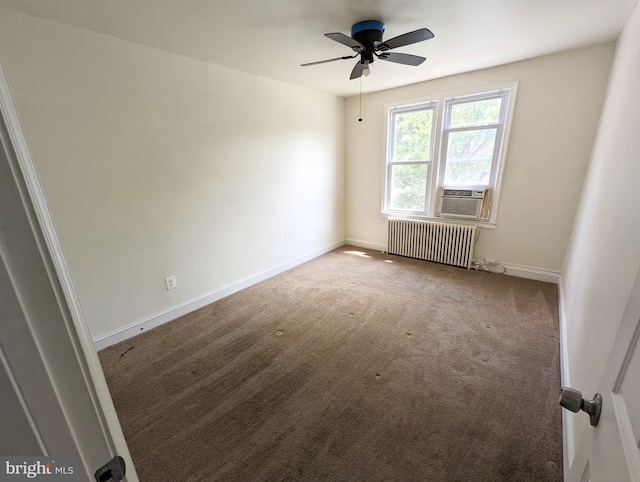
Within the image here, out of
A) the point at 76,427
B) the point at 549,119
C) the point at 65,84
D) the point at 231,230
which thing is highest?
the point at 65,84

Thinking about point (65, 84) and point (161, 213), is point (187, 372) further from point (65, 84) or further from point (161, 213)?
point (65, 84)

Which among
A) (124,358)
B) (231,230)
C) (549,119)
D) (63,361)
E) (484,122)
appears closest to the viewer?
(63,361)

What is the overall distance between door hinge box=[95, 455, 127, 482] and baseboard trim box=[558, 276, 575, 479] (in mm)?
1382

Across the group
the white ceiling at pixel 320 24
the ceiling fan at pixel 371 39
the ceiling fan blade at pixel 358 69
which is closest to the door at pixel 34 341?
the white ceiling at pixel 320 24

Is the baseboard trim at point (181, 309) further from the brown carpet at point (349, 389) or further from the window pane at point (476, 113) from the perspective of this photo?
the window pane at point (476, 113)

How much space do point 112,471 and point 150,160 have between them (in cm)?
243

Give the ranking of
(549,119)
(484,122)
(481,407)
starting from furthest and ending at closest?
1. (484,122)
2. (549,119)
3. (481,407)

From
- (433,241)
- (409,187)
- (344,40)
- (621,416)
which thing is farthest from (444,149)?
(621,416)

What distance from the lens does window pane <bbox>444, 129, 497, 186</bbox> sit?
3307 millimetres

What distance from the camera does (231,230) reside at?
307 cm

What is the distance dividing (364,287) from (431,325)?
3.06 ft

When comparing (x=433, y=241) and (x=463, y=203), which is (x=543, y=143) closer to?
(x=463, y=203)

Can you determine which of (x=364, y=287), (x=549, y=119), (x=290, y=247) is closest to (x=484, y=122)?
(x=549, y=119)
